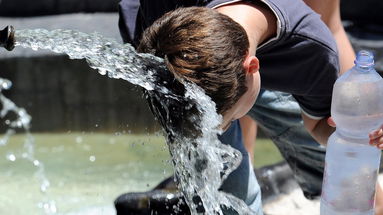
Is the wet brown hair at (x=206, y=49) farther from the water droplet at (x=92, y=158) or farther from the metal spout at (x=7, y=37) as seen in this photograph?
the water droplet at (x=92, y=158)

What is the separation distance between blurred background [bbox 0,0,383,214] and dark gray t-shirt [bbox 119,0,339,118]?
1.39m

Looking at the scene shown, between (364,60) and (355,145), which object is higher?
(364,60)

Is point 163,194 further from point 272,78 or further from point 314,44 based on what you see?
point 314,44

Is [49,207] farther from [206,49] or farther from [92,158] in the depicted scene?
[206,49]

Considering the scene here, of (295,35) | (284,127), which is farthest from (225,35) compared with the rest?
(284,127)

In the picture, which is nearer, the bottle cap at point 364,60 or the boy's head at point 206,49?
the boy's head at point 206,49

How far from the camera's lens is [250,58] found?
1.82 meters

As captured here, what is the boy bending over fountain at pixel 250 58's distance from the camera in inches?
69.1

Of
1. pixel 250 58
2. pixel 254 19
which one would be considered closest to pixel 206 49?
pixel 250 58

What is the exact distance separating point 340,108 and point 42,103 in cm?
262

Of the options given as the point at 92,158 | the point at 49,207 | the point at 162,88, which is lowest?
the point at 92,158

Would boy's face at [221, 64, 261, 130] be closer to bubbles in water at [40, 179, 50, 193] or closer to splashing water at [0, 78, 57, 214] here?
bubbles in water at [40, 179, 50, 193]

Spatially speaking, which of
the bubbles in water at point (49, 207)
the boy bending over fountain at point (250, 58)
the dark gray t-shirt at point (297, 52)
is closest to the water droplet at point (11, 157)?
the bubbles in water at point (49, 207)

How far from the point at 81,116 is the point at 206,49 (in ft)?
8.50
